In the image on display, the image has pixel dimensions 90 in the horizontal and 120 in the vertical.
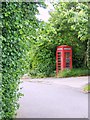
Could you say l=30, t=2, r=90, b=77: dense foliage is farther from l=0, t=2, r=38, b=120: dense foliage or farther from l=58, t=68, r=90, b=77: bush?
l=0, t=2, r=38, b=120: dense foliage

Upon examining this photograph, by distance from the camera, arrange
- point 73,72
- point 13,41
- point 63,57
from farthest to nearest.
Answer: point 63,57 < point 73,72 < point 13,41

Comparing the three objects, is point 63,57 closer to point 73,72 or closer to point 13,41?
point 73,72

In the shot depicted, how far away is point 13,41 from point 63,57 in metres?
16.5

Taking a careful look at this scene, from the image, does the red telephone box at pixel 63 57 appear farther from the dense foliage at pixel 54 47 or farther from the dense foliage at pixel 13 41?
the dense foliage at pixel 13 41

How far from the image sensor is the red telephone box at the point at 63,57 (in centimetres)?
2183

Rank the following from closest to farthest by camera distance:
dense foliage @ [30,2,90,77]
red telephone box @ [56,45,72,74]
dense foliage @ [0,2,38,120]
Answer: dense foliage @ [0,2,38,120], dense foliage @ [30,2,90,77], red telephone box @ [56,45,72,74]

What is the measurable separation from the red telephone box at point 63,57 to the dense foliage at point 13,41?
15.4m

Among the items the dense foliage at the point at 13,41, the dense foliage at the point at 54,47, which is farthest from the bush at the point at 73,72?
the dense foliage at the point at 13,41

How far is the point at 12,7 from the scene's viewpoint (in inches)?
201

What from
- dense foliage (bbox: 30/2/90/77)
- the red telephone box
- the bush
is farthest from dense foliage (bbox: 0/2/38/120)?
the red telephone box

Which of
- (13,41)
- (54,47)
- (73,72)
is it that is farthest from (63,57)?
(13,41)

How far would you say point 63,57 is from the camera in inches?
862

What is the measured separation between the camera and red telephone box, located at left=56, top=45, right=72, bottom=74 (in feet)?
71.6

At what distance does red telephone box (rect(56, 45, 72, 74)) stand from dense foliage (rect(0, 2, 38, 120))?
15421mm
